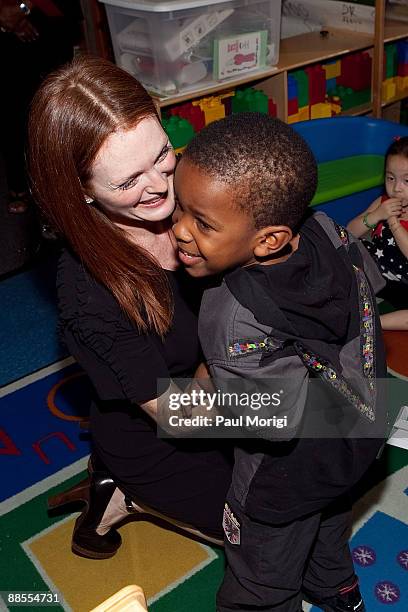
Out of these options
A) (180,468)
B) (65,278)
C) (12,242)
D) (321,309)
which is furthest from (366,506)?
(12,242)

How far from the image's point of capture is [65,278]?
1242mm

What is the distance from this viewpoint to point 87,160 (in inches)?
45.0

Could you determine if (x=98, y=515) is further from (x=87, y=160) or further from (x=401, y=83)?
(x=401, y=83)

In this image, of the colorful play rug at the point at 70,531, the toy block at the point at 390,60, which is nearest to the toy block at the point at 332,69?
the toy block at the point at 390,60

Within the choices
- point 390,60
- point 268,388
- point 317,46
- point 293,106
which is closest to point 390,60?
point 390,60

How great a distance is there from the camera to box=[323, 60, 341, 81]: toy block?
3.04 m

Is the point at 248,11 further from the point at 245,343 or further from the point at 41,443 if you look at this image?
the point at 245,343

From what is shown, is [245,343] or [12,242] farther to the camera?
[12,242]

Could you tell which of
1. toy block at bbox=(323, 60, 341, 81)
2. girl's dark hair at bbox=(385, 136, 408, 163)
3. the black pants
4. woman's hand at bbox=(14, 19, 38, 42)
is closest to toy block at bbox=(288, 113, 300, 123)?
toy block at bbox=(323, 60, 341, 81)

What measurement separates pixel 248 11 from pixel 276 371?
2.05 metres

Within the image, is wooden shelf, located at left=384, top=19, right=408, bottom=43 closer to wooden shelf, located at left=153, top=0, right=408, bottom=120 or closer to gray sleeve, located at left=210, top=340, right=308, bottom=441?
wooden shelf, located at left=153, top=0, right=408, bottom=120

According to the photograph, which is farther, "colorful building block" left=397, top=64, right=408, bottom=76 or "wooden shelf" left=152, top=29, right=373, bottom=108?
"colorful building block" left=397, top=64, right=408, bottom=76

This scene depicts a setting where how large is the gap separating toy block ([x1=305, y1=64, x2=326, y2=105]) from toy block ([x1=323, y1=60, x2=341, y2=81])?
0.16ft

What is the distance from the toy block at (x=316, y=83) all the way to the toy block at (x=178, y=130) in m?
0.68
